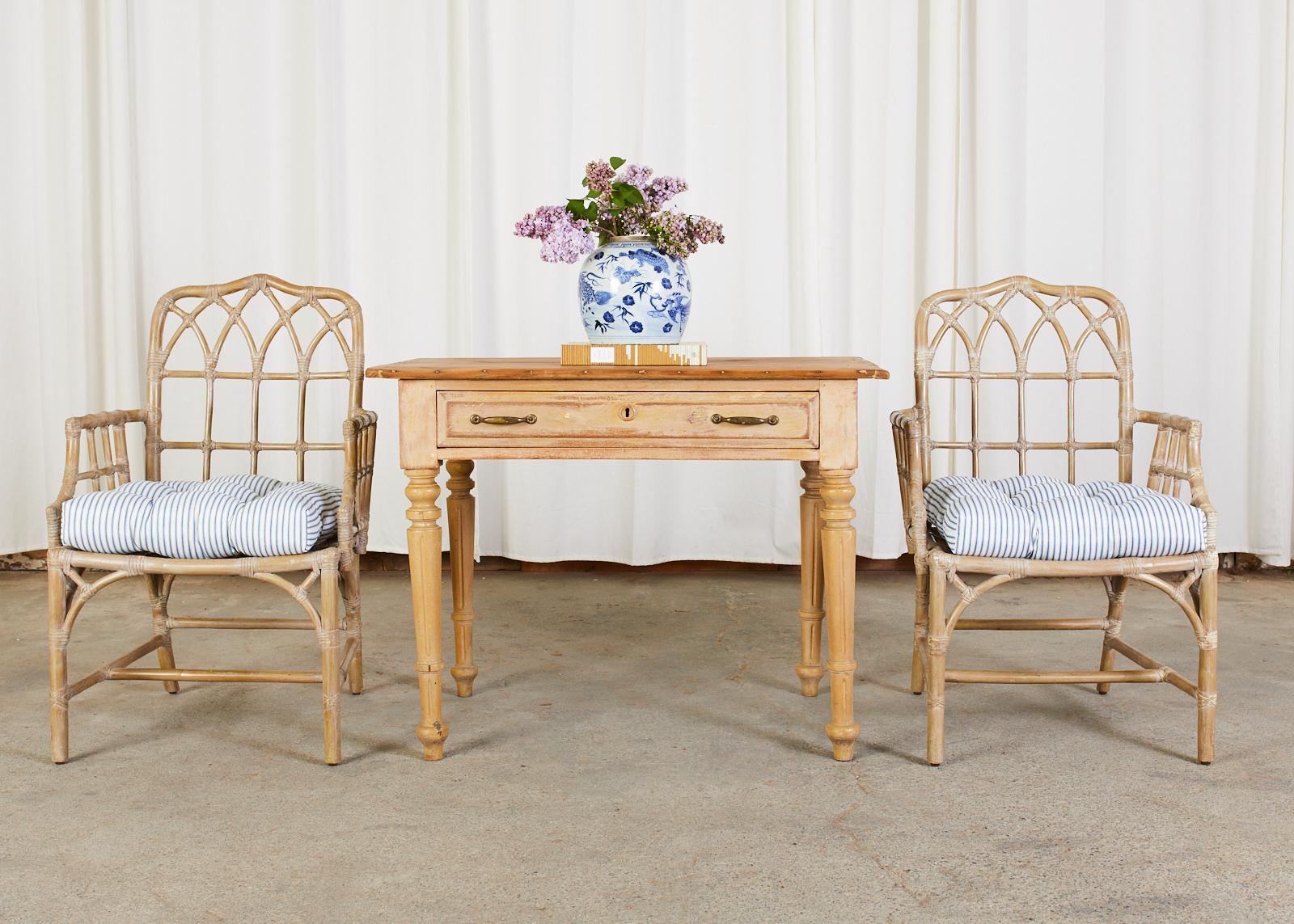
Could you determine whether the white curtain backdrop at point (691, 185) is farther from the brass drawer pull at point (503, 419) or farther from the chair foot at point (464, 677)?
the brass drawer pull at point (503, 419)

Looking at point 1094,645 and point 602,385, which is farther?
point 1094,645

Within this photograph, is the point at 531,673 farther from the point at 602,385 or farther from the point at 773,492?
the point at 773,492

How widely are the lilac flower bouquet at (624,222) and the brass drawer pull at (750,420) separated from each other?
0.41 m

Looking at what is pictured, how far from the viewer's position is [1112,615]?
2566mm

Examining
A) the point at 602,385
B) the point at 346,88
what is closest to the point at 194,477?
the point at 346,88

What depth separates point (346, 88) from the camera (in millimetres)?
3717

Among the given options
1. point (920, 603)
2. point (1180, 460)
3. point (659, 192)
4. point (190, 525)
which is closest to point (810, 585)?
point (920, 603)

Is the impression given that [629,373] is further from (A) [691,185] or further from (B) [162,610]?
(A) [691,185]

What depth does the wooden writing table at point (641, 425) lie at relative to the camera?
213 cm

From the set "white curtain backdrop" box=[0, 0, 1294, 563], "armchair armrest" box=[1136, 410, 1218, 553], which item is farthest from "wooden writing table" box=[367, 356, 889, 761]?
"white curtain backdrop" box=[0, 0, 1294, 563]

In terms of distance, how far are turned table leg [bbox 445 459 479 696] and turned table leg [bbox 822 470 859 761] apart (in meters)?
0.86

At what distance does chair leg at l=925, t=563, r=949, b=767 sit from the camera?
2.19 metres

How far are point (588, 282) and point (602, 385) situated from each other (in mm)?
298

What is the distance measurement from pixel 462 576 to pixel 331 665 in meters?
0.49
